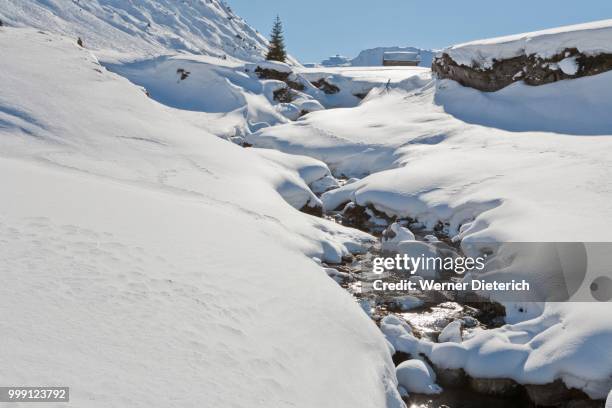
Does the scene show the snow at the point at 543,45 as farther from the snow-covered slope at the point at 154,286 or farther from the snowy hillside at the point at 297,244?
the snow-covered slope at the point at 154,286

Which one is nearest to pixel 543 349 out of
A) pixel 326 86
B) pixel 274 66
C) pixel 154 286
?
pixel 154 286

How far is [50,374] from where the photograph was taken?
269 cm

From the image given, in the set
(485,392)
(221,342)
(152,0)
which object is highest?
(152,0)

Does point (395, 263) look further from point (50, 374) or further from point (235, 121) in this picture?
point (235, 121)

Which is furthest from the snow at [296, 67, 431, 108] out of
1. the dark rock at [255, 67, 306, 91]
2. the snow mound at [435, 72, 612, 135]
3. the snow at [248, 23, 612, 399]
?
the snow mound at [435, 72, 612, 135]

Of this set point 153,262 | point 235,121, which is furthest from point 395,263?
point 235,121

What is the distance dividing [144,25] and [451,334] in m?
94.9

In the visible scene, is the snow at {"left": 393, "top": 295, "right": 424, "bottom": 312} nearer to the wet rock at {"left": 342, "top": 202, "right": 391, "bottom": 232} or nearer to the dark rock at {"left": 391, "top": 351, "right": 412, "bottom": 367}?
the dark rock at {"left": 391, "top": 351, "right": 412, "bottom": 367}

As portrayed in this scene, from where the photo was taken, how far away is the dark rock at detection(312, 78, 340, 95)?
36000mm

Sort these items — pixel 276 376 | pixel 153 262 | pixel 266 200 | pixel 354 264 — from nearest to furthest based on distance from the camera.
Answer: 1. pixel 276 376
2. pixel 153 262
3. pixel 354 264
4. pixel 266 200

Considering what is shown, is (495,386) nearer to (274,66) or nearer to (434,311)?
(434,311)

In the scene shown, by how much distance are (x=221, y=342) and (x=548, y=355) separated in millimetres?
4134

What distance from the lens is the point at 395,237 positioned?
34.9 ft

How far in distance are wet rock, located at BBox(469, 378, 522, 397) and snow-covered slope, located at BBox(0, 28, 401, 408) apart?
4.01ft
